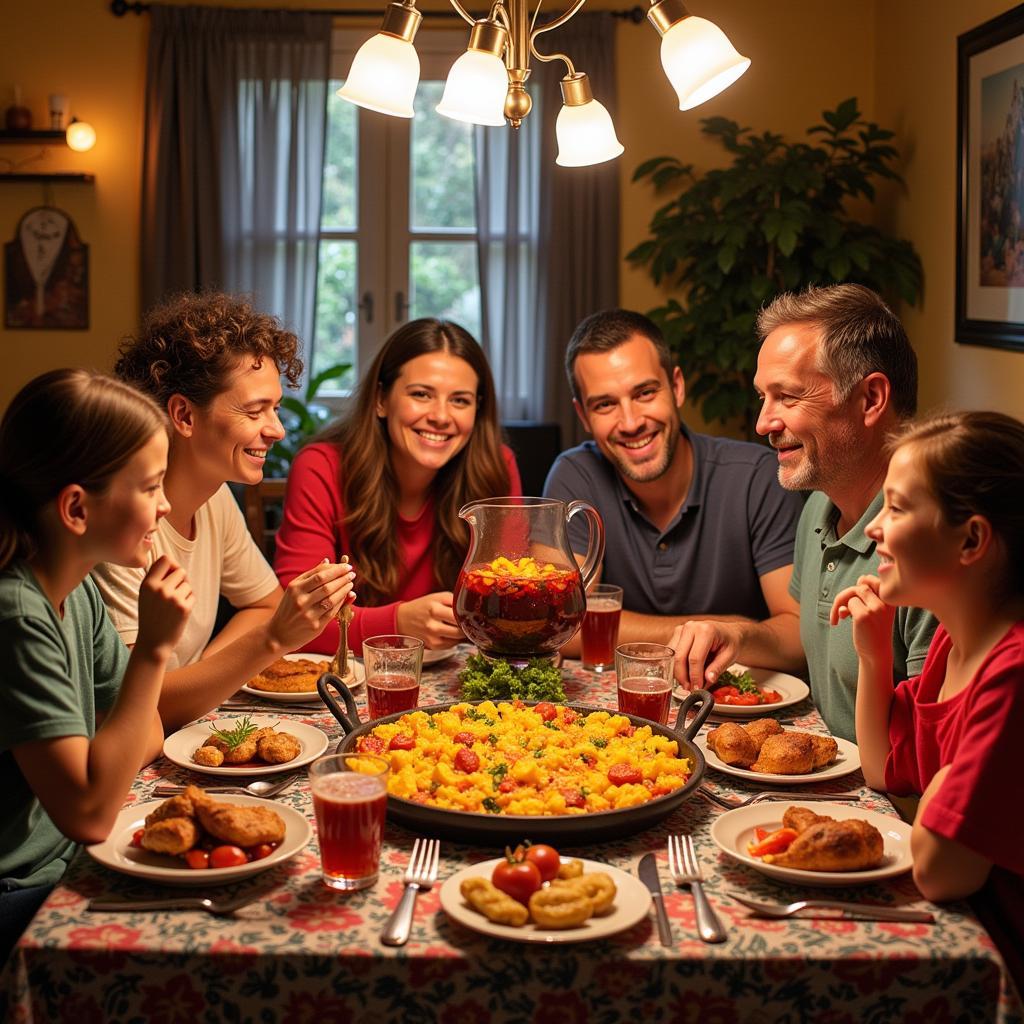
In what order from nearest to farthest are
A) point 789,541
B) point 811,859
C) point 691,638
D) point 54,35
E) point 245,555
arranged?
point 811,859 < point 691,638 < point 245,555 < point 789,541 < point 54,35

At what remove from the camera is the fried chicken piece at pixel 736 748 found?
5.54 ft

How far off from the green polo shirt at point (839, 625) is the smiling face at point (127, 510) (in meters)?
1.14

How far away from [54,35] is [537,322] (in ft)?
8.60

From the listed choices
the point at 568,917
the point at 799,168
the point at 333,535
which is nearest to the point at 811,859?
the point at 568,917

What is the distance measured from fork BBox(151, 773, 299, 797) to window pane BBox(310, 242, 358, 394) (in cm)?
438

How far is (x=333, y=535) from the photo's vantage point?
2.80 m

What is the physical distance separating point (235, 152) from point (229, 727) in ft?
14.2

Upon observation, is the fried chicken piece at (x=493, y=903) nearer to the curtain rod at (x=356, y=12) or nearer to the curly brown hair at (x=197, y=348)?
the curly brown hair at (x=197, y=348)

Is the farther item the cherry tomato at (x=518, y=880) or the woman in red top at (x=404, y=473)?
the woman in red top at (x=404, y=473)

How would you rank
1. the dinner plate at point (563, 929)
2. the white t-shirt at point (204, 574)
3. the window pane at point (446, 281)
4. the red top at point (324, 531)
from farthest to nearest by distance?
the window pane at point (446, 281) → the red top at point (324, 531) → the white t-shirt at point (204, 574) → the dinner plate at point (563, 929)

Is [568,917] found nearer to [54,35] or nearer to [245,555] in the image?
[245,555]

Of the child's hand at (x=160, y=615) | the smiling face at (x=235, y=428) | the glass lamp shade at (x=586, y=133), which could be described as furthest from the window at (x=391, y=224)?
the child's hand at (x=160, y=615)

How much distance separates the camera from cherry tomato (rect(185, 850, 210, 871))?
1338 millimetres

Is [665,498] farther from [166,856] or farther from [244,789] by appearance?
[166,856]
